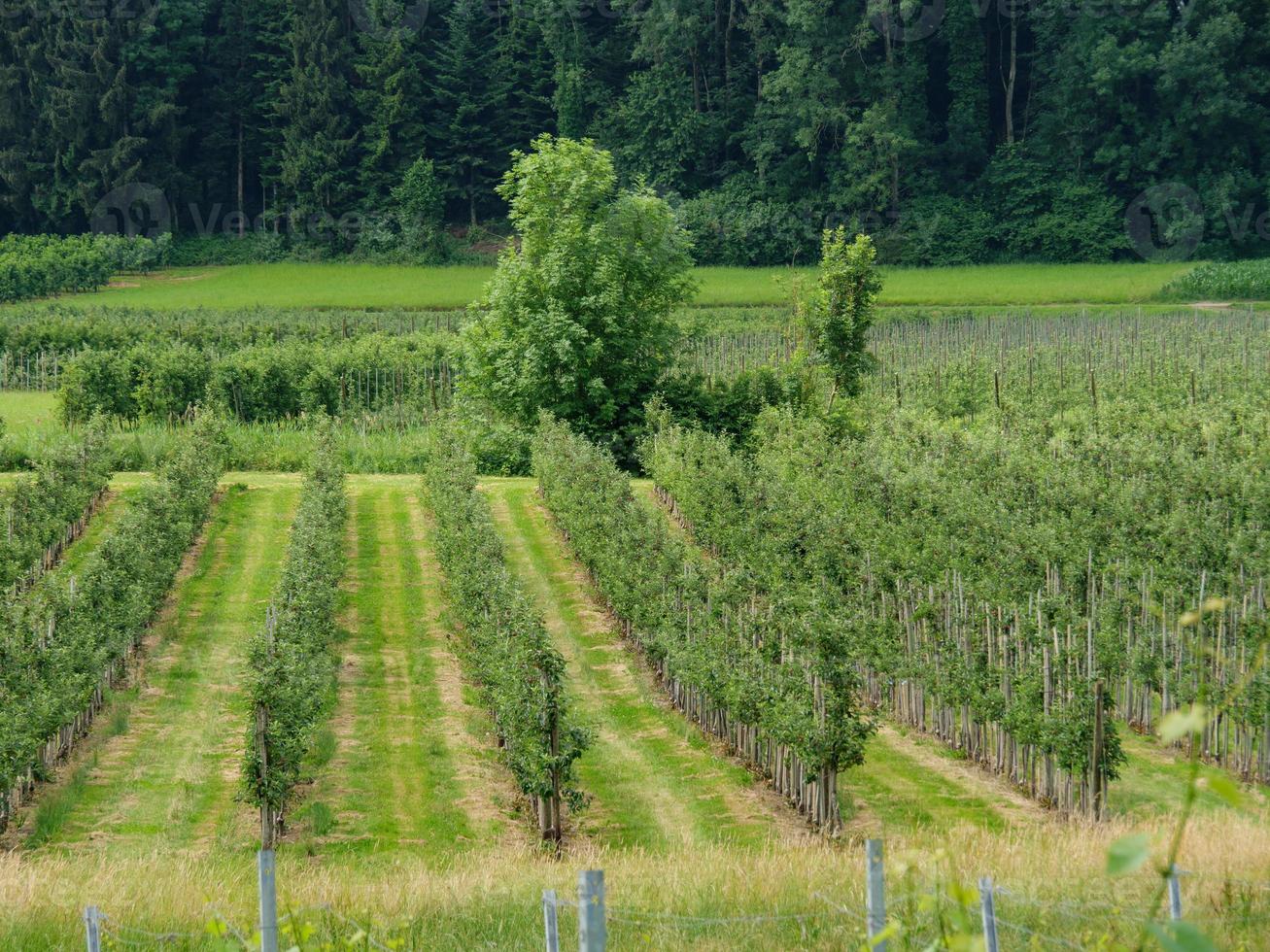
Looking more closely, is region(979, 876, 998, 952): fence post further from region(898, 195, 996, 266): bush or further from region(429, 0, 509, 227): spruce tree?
region(429, 0, 509, 227): spruce tree

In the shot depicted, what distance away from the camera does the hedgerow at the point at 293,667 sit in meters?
16.0

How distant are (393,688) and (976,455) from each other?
12706 millimetres

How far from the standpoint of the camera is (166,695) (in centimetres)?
2127

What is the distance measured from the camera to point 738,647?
63.4 ft

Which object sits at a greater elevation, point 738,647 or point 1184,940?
point 1184,940

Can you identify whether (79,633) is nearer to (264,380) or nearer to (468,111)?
(264,380)

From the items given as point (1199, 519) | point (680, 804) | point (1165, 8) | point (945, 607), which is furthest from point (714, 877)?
point (1165, 8)

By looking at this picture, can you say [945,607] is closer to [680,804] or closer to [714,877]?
[680,804]

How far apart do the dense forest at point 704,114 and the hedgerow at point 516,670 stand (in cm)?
5751

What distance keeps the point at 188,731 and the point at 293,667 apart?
3.72 metres

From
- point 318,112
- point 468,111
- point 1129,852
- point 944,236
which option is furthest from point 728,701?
point 468,111

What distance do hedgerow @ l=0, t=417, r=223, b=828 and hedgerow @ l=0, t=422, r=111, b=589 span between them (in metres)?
1.01

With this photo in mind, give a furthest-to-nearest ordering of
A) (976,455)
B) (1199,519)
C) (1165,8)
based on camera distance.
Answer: (1165,8) → (976,455) → (1199,519)

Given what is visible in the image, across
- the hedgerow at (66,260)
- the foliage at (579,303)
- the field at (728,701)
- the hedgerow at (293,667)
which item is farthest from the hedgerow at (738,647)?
the hedgerow at (66,260)
